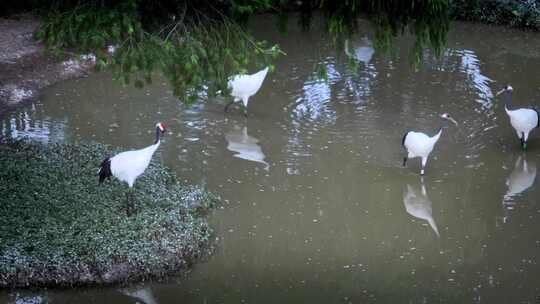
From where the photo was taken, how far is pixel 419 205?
10.9 metres

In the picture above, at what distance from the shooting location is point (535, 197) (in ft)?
36.7

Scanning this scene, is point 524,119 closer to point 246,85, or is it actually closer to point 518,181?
point 518,181

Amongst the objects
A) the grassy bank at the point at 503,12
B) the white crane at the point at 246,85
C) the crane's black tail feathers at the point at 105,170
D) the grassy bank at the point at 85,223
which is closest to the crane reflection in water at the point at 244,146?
the white crane at the point at 246,85

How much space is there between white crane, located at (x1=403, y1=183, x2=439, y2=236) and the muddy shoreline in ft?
23.3

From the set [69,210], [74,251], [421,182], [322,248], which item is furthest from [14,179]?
[421,182]

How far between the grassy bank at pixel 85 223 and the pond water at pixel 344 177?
22 cm

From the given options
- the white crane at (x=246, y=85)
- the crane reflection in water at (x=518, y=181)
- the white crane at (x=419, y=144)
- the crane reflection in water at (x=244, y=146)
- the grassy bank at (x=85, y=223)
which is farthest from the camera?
the white crane at (x=246, y=85)

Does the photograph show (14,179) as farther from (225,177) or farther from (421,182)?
(421,182)

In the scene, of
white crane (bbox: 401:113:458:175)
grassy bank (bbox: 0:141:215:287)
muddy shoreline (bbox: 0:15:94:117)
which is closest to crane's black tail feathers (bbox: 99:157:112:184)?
grassy bank (bbox: 0:141:215:287)

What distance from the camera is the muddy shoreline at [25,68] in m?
14.8

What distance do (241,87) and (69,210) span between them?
4.69 metres

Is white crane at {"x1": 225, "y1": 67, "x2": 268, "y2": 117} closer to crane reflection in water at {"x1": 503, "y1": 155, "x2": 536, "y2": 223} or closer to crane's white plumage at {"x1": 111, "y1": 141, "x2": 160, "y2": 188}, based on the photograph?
crane's white plumage at {"x1": 111, "y1": 141, "x2": 160, "y2": 188}

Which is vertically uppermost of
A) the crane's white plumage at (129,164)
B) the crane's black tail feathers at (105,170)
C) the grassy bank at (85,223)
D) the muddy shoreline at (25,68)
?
the crane's white plumage at (129,164)

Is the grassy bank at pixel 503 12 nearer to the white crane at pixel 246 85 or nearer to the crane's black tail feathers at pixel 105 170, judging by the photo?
the white crane at pixel 246 85
